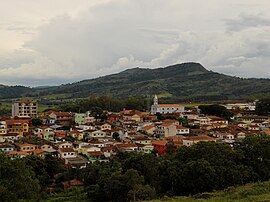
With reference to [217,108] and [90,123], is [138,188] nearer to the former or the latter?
[90,123]

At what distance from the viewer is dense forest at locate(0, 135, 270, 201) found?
22.7 m

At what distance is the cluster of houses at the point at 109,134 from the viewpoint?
41719mm

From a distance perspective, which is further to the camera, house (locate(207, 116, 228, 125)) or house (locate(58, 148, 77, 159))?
house (locate(207, 116, 228, 125))

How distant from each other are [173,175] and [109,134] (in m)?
29.7

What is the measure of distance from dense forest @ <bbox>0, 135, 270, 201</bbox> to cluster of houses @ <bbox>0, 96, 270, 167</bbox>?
35.8 ft

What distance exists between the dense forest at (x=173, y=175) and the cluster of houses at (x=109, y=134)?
35.8ft

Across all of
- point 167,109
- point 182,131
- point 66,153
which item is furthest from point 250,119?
point 66,153

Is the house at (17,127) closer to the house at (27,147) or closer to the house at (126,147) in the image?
the house at (27,147)

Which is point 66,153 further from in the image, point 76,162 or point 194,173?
point 194,173

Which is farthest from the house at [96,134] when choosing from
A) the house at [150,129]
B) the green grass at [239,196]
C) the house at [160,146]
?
the green grass at [239,196]

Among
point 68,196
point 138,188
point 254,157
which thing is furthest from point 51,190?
point 254,157

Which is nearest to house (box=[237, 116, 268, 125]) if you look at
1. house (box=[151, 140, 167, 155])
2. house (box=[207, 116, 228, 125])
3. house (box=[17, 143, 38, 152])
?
house (box=[207, 116, 228, 125])

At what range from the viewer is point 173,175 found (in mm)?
23938

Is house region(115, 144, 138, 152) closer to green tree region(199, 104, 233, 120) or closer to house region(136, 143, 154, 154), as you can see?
house region(136, 143, 154, 154)
